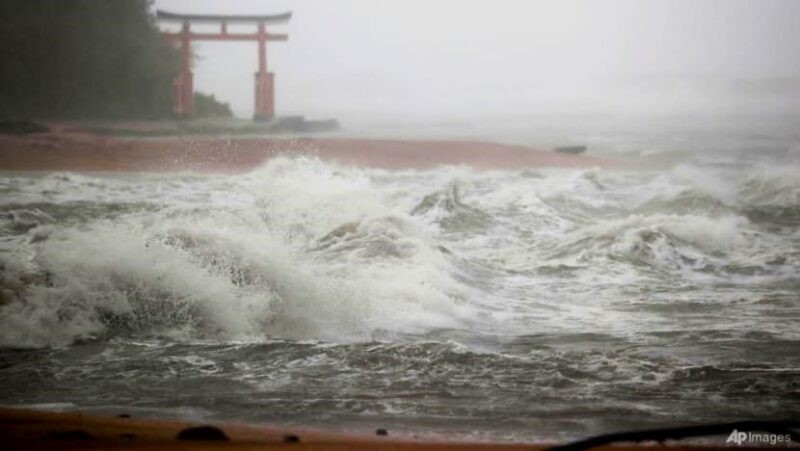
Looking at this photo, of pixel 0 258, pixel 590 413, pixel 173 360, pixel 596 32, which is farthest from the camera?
pixel 596 32

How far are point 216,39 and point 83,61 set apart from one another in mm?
462

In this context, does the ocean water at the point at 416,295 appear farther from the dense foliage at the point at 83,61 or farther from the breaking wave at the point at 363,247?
the dense foliage at the point at 83,61

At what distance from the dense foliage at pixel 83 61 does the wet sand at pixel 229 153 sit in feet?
0.33

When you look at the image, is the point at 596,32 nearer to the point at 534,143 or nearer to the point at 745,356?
the point at 534,143

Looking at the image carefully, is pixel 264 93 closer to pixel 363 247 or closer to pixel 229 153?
pixel 229 153

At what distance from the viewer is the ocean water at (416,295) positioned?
1904 millimetres

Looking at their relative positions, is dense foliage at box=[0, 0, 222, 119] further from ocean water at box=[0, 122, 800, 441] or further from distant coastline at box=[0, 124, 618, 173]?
ocean water at box=[0, 122, 800, 441]

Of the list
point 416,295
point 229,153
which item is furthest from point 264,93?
point 416,295

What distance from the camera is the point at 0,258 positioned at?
8.23 feet

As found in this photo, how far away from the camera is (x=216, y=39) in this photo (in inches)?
120

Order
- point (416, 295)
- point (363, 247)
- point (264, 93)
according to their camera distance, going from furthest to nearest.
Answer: point (363, 247) → point (264, 93) → point (416, 295)

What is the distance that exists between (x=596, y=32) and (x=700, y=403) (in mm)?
1747

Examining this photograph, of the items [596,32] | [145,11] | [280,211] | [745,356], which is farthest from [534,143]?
[145,11]

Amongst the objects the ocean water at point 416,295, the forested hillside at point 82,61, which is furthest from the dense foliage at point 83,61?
the ocean water at point 416,295
